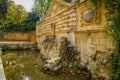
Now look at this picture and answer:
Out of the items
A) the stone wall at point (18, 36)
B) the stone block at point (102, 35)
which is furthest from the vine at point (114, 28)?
the stone wall at point (18, 36)

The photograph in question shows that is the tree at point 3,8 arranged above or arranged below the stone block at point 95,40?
above

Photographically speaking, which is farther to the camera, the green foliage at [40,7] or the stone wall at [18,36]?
the green foliage at [40,7]

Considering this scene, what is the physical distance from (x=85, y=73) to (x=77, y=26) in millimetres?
2248

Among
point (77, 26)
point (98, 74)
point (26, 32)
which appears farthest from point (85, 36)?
point (26, 32)

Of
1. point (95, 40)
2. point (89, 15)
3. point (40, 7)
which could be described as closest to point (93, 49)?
point (95, 40)

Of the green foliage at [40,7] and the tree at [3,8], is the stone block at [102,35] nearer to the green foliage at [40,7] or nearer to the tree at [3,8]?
the green foliage at [40,7]

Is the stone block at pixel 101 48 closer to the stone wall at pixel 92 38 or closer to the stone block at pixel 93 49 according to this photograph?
the stone wall at pixel 92 38

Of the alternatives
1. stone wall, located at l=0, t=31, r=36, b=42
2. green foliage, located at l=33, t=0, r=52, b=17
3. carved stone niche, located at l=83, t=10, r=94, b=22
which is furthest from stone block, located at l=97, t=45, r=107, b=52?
green foliage, located at l=33, t=0, r=52, b=17

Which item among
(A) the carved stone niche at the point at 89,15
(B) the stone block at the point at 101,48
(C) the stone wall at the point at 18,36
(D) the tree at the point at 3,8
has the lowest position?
(C) the stone wall at the point at 18,36

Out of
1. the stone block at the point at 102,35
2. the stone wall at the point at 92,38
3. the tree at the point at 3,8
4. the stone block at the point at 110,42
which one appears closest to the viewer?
the stone block at the point at 110,42

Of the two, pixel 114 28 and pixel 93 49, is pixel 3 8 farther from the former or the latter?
pixel 114 28

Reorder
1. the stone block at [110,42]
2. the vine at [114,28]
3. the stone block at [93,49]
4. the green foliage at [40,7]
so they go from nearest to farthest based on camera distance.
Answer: the vine at [114,28] < the stone block at [110,42] < the stone block at [93,49] < the green foliage at [40,7]

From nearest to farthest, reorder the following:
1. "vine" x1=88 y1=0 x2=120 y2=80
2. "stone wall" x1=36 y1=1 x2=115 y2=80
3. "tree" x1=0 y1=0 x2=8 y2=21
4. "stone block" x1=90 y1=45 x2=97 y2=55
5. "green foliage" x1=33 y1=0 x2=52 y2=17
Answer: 1. "vine" x1=88 y1=0 x2=120 y2=80
2. "stone wall" x1=36 y1=1 x2=115 y2=80
3. "stone block" x1=90 y1=45 x2=97 y2=55
4. "green foliage" x1=33 y1=0 x2=52 y2=17
5. "tree" x1=0 y1=0 x2=8 y2=21

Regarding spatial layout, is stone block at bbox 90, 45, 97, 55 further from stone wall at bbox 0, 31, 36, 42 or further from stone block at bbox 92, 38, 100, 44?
stone wall at bbox 0, 31, 36, 42
